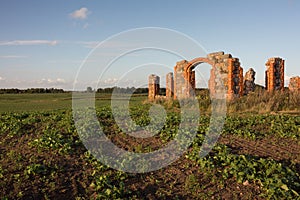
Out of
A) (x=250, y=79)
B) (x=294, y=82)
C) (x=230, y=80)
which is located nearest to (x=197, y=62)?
(x=230, y=80)

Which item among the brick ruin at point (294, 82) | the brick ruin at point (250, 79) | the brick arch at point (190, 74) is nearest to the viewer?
the brick arch at point (190, 74)

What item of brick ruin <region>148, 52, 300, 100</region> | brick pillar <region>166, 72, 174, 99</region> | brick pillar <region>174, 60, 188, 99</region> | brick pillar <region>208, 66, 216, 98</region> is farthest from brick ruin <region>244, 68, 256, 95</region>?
brick pillar <region>208, 66, 216, 98</region>

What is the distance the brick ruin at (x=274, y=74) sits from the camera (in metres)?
21.9

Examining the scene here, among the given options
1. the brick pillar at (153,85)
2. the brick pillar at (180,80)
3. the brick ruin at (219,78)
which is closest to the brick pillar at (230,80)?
the brick ruin at (219,78)

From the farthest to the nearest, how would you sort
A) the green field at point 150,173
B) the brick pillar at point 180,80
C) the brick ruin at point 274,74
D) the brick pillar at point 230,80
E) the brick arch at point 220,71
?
the brick pillar at point 180,80 < the brick ruin at point 274,74 < the brick arch at point 220,71 < the brick pillar at point 230,80 < the green field at point 150,173

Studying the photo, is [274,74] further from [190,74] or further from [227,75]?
[190,74]

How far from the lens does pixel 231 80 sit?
63.8 feet

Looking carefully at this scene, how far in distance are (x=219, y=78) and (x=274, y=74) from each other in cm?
458

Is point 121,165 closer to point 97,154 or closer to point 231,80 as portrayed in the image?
point 97,154

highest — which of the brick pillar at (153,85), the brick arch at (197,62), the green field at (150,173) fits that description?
the brick arch at (197,62)

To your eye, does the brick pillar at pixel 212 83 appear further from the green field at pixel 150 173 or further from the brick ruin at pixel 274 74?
the green field at pixel 150 173

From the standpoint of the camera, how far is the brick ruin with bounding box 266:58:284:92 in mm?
21891

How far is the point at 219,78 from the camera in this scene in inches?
806

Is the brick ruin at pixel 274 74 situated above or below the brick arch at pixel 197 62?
below
